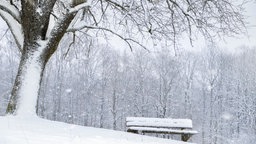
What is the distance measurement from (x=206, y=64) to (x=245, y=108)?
6594 millimetres

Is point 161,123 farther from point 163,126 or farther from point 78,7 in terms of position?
point 78,7

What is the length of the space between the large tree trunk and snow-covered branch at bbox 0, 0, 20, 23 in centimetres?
94

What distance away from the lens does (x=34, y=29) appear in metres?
8.68

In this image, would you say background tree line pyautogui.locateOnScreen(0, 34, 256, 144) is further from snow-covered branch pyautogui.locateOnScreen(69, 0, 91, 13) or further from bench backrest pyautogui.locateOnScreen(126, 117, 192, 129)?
snow-covered branch pyautogui.locateOnScreen(69, 0, 91, 13)

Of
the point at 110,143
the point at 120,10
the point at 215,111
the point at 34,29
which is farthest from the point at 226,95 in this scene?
the point at 110,143

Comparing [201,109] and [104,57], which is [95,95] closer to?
[104,57]

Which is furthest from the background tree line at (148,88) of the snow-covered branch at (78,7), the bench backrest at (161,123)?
the snow-covered branch at (78,7)

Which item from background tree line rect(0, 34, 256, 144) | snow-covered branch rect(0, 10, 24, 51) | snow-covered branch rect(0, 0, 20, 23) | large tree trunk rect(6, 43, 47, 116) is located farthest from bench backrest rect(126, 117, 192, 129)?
background tree line rect(0, 34, 256, 144)

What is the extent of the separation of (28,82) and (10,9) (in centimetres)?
198

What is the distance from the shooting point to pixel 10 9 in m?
8.95

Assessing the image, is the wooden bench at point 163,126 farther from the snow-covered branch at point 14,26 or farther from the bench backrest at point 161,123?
the snow-covered branch at point 14,26

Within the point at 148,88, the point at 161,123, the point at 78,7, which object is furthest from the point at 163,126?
the point at 148,88

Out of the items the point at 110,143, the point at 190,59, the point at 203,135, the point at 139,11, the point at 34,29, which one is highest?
the point at 190,59

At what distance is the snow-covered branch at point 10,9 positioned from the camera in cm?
888
